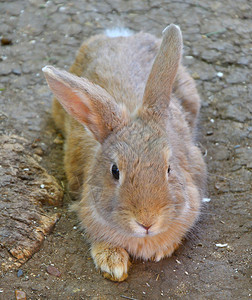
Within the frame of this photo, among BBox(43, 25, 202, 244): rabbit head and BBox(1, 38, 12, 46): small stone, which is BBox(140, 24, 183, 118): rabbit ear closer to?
BBox(43, 25, 202, 244): rabbit head

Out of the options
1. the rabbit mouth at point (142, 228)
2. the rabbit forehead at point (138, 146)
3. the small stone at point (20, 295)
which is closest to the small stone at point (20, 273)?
the small stone at point (20, 295)

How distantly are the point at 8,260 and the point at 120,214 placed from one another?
1054 millimetres

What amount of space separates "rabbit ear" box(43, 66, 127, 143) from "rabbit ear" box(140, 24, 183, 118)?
25 centimetres

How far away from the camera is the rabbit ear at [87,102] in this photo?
3.82 m

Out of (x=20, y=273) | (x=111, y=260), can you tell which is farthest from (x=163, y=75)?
(x=20, y=273)

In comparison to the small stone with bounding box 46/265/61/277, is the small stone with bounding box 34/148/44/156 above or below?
below

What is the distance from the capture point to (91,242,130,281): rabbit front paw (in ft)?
13.2

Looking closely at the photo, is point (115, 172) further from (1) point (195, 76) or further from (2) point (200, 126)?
(1) point (195, 76)

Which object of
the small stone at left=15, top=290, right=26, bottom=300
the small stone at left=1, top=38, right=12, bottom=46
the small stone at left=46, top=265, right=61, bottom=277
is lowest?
the small stone at left=46, top=265, right=61, bottom=277

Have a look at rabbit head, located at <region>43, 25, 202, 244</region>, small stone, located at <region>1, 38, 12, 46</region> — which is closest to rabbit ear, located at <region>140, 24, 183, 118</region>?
rabbit head, located at <region>43, 25, 202, 244</region>

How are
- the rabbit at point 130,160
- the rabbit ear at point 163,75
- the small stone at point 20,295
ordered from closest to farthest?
the rabbit at point 130,160
the small stone at point 20,295
the rabbit ear at point 163,75

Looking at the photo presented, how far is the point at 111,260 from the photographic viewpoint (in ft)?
13.4

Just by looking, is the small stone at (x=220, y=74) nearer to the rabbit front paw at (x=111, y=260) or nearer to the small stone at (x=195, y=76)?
the small stone at (x=195, y=76)

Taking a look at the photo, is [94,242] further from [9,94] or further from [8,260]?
[9,94]
